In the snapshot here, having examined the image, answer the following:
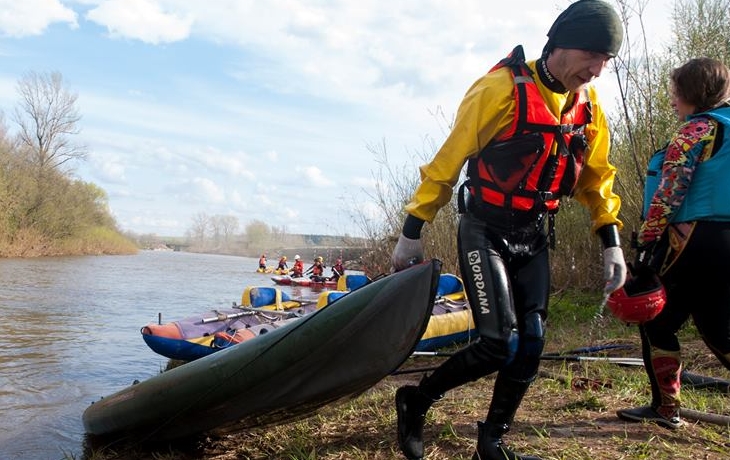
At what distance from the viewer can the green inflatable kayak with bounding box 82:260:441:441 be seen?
8.75ft

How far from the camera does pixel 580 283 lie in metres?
9.41

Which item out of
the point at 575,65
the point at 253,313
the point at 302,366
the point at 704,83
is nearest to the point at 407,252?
the point at 302,366

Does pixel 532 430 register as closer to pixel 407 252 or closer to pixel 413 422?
pixel 413 422

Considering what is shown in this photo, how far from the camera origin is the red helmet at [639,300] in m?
2.64

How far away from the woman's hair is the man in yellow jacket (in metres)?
0.51

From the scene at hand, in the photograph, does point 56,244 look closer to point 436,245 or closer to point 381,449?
point 436,245

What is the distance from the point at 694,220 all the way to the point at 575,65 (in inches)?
36.3

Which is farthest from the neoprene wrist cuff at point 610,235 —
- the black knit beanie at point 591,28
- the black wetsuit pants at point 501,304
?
the black knit beanie at point 591,28

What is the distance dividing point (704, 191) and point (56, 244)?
39.7 metres

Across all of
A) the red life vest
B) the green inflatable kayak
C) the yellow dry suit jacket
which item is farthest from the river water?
the red life vest

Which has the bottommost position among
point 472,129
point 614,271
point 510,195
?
point 614,271

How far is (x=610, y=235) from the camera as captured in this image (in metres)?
2.73

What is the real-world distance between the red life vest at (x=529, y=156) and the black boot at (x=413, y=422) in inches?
34.4

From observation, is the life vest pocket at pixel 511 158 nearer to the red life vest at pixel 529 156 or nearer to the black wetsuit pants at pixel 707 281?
the red life vest at pixel 529 156
